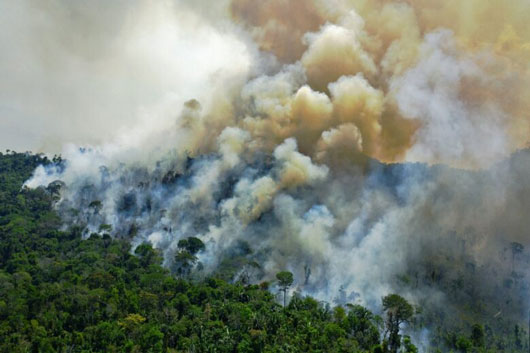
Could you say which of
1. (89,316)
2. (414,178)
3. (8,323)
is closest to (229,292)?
Result: (89,316)

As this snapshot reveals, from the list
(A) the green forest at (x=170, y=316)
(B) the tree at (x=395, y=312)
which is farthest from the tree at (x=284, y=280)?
(B) the tree at (x=395, y=312)

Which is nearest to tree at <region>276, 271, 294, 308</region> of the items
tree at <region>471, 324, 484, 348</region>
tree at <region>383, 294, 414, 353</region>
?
tree at <region>383, 294, 414, 353</region>

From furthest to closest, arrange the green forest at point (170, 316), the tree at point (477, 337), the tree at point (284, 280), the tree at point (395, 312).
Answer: the tree at point (284, 280), the tree at point (477, 337), the tree at point (395, 312), the green forest at point (170, 316)

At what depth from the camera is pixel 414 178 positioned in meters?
109

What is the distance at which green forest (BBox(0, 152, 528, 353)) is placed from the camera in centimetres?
6397

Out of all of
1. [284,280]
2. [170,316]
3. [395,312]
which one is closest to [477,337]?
[395,312]

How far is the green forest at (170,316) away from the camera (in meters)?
64.0

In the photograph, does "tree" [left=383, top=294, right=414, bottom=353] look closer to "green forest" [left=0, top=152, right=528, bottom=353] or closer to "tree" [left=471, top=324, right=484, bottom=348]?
"green forest" [left=0, top=152, right=528, bottom=353]

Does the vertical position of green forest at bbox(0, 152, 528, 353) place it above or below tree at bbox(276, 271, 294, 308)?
below

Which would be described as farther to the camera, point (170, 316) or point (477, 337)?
point (477, 337)

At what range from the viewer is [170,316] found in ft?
237

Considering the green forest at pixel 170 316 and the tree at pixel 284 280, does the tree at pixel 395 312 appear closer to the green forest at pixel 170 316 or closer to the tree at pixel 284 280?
the green forest at pixel 170 316

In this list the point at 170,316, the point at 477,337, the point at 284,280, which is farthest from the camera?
the point at 284,280

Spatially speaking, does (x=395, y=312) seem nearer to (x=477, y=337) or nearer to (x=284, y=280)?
(x=477, y=337)
